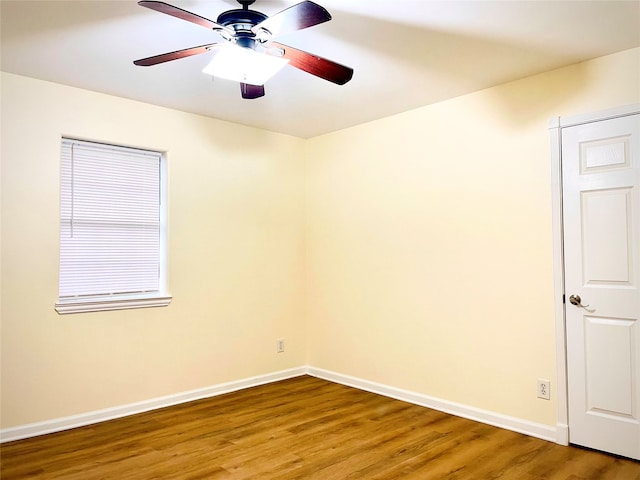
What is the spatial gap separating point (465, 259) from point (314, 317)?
1884 mm

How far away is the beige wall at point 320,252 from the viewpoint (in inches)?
129

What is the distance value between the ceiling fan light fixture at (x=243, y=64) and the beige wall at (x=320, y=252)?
1.61m

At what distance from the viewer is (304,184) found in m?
5.11

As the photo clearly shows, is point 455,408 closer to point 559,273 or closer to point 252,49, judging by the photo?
point 559,273

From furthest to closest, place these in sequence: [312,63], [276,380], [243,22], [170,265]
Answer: [276,380] < [170,265] < [312,63] < [243,22]

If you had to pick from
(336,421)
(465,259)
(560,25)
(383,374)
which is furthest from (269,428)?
(560,25)

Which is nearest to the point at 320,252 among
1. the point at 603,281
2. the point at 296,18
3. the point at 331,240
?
the point at 331,240

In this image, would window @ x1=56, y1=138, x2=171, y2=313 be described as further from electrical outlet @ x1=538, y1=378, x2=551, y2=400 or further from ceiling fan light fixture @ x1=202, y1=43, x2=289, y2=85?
electrical outlet @ x1=538, y1=378, x2=551, y2=400

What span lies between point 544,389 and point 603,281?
0.84 metres

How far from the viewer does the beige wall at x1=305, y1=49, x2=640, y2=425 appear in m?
3.27

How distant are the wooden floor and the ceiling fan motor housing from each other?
2.39 m

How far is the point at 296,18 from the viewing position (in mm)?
2012

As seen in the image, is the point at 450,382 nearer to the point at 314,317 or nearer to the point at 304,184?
the point at 314,317

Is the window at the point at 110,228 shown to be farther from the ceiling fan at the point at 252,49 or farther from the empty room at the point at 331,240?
the ceiling fan at the point at 252,49
